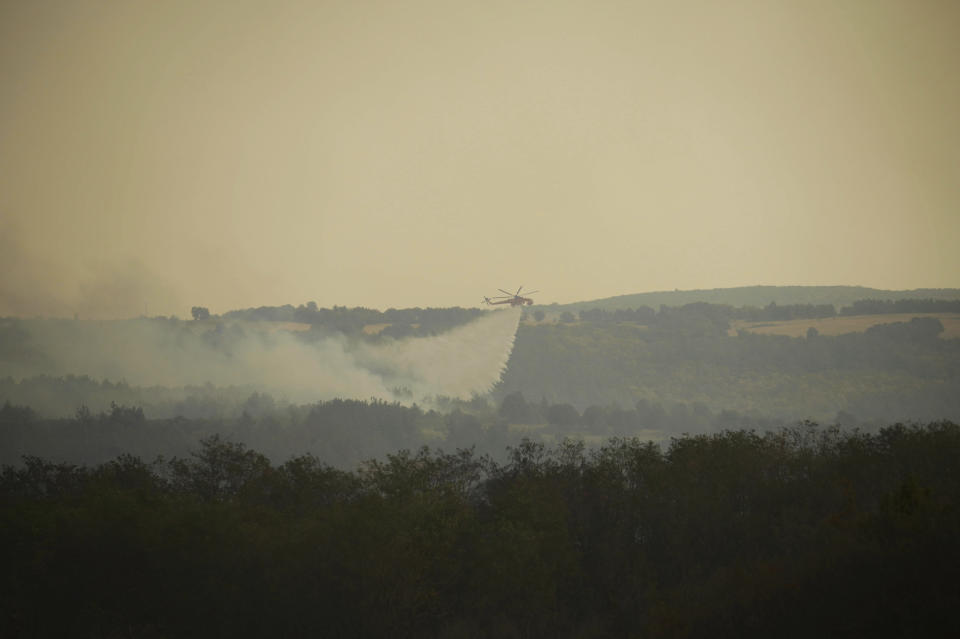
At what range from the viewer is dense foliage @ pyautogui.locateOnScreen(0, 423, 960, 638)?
5266cm

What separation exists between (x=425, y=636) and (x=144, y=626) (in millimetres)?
15938

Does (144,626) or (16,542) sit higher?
(16,542)

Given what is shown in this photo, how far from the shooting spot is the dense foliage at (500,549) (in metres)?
52.7

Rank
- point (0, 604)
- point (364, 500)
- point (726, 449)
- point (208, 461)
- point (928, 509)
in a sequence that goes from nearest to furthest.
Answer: point (928, 509) → point (0, 604) → point (364, 500) → point (726, 449) → point (208, 461)

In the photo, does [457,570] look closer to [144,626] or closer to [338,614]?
[338,614]

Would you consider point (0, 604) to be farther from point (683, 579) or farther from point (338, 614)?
point (683, 579)

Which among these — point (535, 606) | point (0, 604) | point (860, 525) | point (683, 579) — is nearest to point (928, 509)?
point (860, 525)

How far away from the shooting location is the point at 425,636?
195 ft

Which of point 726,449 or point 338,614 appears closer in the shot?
point 338,614

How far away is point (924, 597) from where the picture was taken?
43.2 meters

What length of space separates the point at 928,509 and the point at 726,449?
25237 millimetres

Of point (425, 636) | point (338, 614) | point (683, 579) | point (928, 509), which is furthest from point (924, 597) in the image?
point (338, 614)

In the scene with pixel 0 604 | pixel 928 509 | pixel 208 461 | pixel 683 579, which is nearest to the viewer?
pixel 928 509

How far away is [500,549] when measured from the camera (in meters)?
63.2
